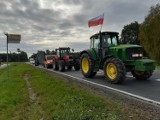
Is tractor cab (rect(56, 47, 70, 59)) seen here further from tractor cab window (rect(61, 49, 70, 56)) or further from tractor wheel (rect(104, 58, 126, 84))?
tractor wheel (rect(104, 58, 126, 84))

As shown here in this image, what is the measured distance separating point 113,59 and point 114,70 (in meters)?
0.54

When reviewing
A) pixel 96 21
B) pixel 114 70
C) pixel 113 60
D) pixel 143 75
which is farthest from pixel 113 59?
pixel 96 21

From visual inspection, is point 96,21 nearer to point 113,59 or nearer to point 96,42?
point 96,42

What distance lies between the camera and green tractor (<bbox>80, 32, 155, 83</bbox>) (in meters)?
14.0

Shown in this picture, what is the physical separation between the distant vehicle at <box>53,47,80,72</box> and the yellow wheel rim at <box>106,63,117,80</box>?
12799 millimetres

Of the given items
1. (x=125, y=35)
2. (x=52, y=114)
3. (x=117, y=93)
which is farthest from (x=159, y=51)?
(x=52, y=114)

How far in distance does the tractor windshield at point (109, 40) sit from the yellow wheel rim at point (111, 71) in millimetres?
2148

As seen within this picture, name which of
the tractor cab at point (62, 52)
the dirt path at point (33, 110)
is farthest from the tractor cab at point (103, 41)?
the tractor cab at point (62, 52)

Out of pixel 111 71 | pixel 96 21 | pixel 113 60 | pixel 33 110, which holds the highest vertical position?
pixel 96 21

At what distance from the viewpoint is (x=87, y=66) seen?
18.1 metres

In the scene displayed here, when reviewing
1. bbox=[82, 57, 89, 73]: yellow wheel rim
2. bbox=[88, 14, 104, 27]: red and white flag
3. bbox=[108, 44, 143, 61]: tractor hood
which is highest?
bbox=[88, 14, 104, 27]: red and white flag

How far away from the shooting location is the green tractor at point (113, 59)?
14.0 metres

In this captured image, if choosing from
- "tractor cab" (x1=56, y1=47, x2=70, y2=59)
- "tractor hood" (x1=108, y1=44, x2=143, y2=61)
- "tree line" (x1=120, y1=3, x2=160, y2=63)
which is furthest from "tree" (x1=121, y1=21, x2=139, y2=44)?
"tractor hood" (x1=108, y1=44, x2=143, y2=61)

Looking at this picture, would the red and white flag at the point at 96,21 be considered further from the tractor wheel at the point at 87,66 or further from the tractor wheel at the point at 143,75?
the tractor wheel at the point at 143,75
